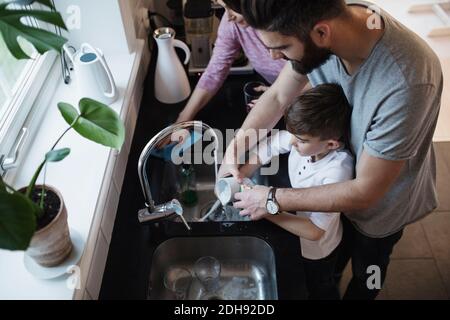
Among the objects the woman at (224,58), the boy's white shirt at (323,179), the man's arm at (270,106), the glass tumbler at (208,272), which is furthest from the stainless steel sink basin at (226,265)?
the woman at (224,58)

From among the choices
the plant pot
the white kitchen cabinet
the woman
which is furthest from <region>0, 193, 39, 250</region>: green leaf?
the woman

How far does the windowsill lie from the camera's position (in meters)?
0.76

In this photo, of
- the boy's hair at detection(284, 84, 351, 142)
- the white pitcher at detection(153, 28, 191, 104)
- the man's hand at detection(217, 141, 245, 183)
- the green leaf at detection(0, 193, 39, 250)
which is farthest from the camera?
the white pitcher at detection(153, 28, 191, 104)

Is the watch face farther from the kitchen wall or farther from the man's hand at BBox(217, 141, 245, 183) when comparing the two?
the kitchen wall

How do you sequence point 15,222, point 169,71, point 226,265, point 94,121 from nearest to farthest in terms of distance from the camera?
point 15,222, point 94,121, point 226,265, point 169,71

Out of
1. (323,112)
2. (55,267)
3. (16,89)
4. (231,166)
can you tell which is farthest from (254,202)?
(16,89)

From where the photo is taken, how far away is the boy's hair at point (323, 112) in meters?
0.96

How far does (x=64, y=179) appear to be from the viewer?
96cm

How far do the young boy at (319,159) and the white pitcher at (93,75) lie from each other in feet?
1.76

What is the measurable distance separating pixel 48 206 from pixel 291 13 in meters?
0.61

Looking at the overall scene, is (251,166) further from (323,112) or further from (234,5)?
(234,5)

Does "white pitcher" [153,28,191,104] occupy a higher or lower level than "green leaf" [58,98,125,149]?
lower

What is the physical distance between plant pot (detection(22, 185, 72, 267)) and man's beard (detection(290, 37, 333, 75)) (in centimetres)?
60
